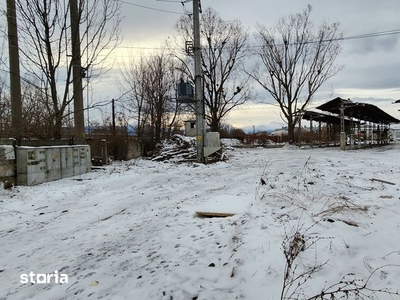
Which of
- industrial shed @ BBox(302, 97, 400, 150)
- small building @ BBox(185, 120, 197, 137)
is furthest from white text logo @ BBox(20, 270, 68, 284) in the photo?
industrial shed @ BBox(302, 97, 400, 150)

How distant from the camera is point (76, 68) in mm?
11453

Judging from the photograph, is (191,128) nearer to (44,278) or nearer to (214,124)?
(214,124)

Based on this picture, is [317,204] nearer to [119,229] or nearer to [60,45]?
[119,229]

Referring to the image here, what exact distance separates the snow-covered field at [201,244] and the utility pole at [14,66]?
16.5 feet

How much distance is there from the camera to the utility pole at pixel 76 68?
36.4 feet

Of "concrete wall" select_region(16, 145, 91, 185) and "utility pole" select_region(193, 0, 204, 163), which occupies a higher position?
"utility pole" select_region(193, 0, 204, 163)

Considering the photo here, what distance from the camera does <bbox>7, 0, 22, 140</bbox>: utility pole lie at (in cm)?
987

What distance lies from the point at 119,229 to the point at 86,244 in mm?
582

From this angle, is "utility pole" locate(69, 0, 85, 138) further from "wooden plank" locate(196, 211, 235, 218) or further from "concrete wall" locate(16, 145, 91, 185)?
"wooden plank" locate(196, 211, 235, 218)

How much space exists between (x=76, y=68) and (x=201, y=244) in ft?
34.5

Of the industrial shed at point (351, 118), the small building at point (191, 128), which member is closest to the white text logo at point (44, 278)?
the small building at point (191, 128)

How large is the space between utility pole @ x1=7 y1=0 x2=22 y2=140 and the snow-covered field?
5.02 m

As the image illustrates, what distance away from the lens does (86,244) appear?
3.66m

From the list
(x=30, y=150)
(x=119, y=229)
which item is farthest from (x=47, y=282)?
(x=30, y=150)
